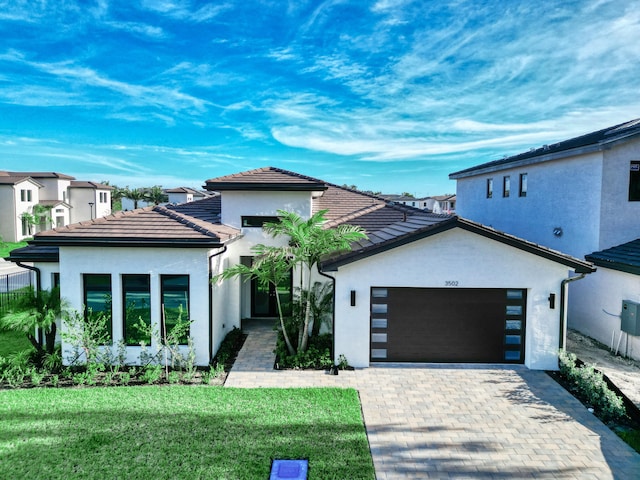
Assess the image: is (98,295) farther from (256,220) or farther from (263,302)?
(263,302)

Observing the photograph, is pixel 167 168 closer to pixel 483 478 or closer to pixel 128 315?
pixel 128 315

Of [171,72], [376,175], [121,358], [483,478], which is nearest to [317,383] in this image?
[483,478]

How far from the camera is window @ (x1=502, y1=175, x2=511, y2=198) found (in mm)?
20105

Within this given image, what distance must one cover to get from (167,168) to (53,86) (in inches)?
847

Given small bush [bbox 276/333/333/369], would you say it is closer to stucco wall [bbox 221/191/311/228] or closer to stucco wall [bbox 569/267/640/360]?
stucco wall [bbox 221/191/311/228]

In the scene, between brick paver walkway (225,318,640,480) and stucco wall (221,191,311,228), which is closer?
brick paver walkway (225,318,640,480)

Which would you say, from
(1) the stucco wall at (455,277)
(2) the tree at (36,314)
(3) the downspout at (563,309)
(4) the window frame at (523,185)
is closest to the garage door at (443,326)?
(1) the stucco wall at (455,277)

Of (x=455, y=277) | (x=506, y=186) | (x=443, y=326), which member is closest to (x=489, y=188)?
(x=506, y=186)

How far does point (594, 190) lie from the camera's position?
13.4m

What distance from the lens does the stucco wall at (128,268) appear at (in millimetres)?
10102

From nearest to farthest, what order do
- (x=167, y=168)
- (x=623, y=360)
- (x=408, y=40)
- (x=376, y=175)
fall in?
(x=623, y=360)
(x=408, y=40)
(x=167, y=168)
(x=376, y=175)

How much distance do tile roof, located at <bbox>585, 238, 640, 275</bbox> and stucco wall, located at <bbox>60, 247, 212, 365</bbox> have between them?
12.2 meters

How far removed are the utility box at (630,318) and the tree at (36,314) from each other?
16.0 metres

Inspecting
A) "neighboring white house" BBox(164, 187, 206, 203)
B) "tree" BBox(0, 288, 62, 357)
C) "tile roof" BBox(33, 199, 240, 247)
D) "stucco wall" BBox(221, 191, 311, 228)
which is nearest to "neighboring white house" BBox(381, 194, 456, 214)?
"neighboring white house" BBox(164, 187, 206, 203)
